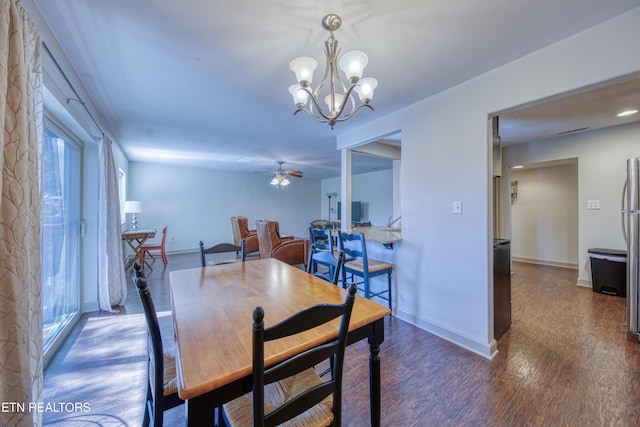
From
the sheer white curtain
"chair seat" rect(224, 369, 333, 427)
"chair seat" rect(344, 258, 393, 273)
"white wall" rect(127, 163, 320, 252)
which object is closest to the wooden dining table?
"chair seat" rect(224, 369, 333, 427)

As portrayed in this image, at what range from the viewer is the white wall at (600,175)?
3.47 meters

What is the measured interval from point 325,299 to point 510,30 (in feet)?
6.62

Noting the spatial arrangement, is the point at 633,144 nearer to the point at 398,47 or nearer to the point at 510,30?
the point at 510,30

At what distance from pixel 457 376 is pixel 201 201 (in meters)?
6.88

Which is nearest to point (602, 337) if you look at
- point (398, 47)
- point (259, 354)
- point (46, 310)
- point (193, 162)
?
point (398, 47)

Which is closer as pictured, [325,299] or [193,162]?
[325,299]

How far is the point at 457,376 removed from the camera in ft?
5.95

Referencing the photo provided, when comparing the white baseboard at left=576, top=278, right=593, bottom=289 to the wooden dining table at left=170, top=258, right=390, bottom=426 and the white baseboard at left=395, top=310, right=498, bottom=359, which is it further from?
the wooden dining table at left=170, top=258, right=390, bottom=426

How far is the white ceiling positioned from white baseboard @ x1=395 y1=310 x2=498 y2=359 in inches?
89.0

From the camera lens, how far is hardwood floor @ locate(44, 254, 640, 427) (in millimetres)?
1463

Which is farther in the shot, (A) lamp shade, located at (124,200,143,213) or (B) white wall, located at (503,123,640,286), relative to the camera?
(A) lamp shade, located at (124,200,143,213)

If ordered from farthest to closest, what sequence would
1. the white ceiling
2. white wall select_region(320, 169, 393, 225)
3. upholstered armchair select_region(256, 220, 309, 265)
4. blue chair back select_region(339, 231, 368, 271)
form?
white wall select_region(320, 169, 393, 225), upholstered armchair select_region(256, 220, 309, 265), blue chair back select_region(339, 231, 368, 271), the white ceiling

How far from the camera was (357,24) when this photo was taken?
1519 millimetres

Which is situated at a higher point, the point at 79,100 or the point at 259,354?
the point at 79,100
